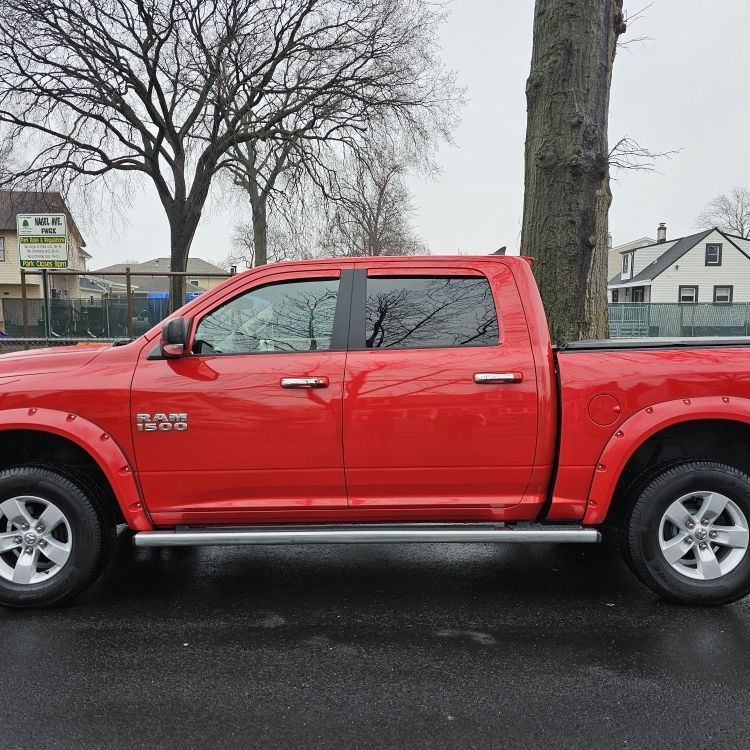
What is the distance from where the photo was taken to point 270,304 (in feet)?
12.0

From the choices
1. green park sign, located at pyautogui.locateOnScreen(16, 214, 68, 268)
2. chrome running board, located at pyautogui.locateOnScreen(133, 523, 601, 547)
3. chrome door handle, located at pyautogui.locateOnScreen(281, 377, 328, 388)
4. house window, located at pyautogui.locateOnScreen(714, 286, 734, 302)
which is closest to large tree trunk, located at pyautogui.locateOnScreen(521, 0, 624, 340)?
chrome running board, located at pyautogui.locateOnScreen(133, 523, 601, 547)

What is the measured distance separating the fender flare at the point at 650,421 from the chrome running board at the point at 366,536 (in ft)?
1.09

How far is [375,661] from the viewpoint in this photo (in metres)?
3.03

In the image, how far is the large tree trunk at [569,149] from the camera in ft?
18.9

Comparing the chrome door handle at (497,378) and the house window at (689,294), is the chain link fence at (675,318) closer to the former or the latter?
the house window at (689,294)

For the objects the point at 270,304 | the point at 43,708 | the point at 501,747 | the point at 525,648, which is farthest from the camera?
the point at 270,304

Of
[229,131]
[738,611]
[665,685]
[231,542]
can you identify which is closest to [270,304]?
[231,542]

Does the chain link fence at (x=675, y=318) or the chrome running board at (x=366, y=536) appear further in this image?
the chain link fence at (x=675, y=318)

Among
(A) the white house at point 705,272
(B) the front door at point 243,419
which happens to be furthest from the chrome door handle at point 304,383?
(A) the white house at point 705,272

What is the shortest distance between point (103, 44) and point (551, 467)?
823 inches

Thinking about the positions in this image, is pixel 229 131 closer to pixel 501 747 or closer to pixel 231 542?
pixel 231 542

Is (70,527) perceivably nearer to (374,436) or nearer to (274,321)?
(274,321)

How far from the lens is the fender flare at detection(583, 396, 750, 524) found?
3393 mm

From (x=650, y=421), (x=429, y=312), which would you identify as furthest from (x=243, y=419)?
(x=650, y=421)
